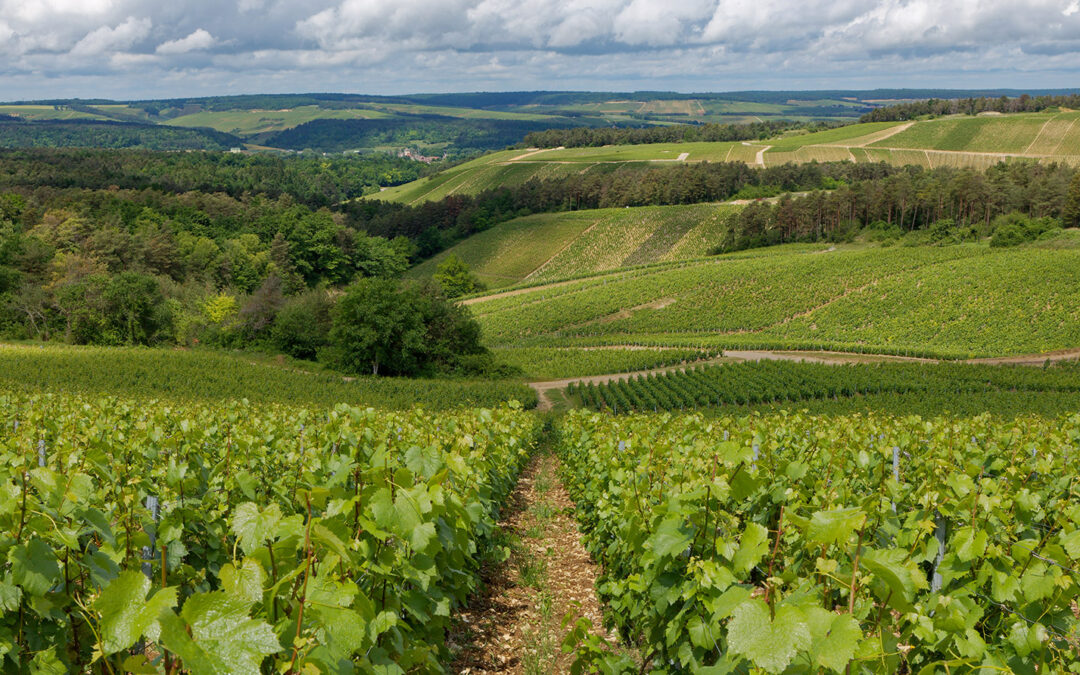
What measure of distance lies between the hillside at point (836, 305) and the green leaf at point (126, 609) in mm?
50246

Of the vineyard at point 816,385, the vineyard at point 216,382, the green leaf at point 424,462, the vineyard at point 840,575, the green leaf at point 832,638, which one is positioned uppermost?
the green leaf at point 832,638

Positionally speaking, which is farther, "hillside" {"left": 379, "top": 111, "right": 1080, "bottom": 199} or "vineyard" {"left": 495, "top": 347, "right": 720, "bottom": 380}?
"hillside" {"left": 379, "top": 111, "right": 1080, "bottom": 199}

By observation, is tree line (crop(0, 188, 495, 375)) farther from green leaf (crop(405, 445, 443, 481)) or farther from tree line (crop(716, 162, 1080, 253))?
tree line (crop(716, 162, 1080, 253))

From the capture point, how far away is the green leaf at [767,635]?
229cm

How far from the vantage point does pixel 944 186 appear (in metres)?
81.8

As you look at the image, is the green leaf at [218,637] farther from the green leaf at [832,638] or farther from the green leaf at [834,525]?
the green leaf at [834,525]

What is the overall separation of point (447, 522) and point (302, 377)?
3386 cm

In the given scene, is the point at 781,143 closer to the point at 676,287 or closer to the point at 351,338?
the point at 676,287

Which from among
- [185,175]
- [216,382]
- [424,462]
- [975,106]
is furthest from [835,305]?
[975,106]

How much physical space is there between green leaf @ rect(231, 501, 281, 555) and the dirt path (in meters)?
2.55

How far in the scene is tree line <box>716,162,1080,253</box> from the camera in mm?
73750

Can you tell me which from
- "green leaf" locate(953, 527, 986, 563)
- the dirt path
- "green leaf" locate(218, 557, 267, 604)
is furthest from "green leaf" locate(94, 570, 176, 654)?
"green leaf" locate(953, 527, 986, 563)

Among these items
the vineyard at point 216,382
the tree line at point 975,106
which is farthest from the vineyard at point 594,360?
the tree line at point 975,106

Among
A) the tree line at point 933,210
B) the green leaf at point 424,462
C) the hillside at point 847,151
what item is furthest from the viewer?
the hillside at point 847,151
